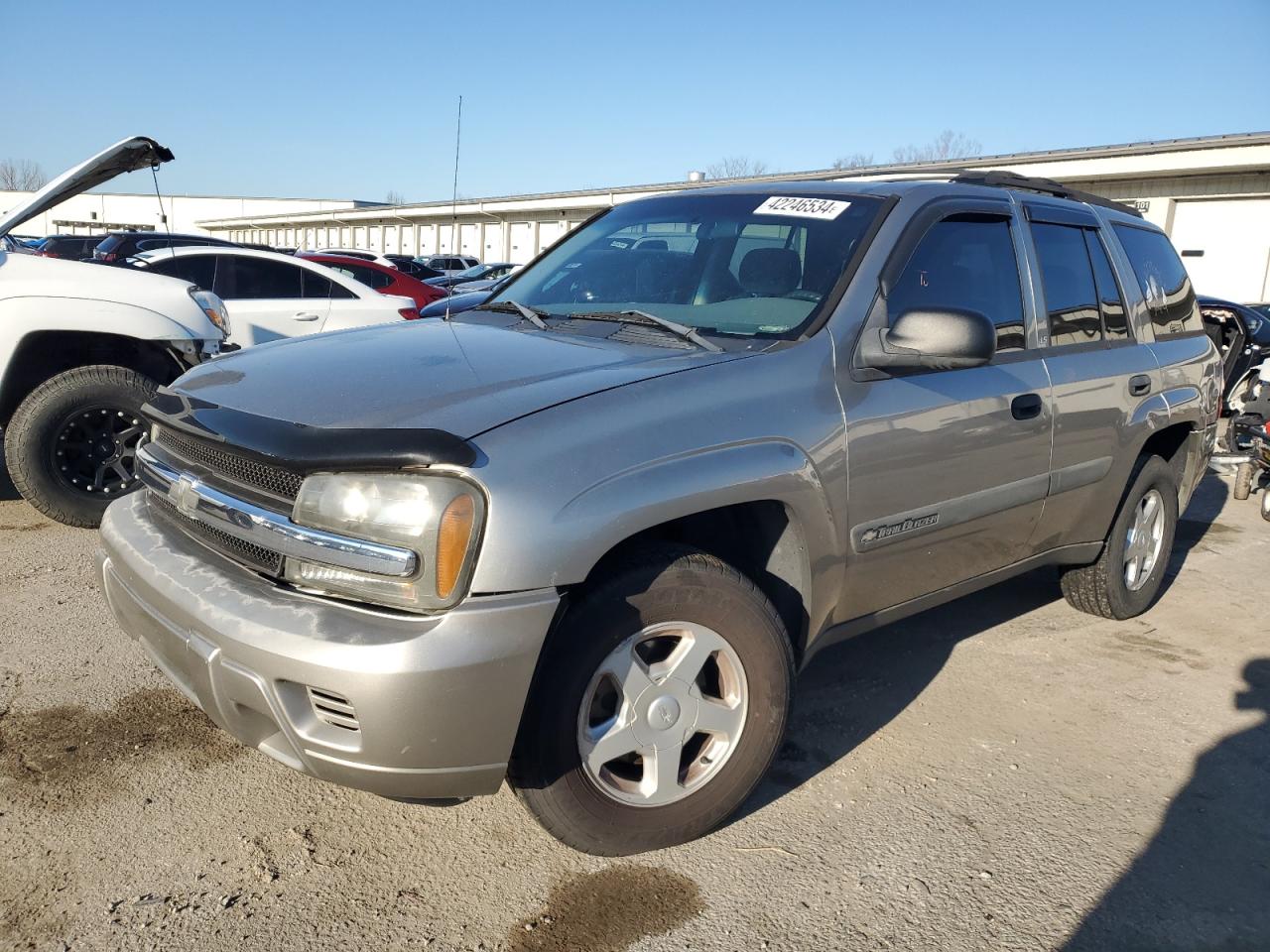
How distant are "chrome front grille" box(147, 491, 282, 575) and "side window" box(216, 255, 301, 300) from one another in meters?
6.21

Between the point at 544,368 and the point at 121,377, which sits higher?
the point at 544,368

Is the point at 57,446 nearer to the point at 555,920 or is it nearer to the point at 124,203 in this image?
the point at 555,920

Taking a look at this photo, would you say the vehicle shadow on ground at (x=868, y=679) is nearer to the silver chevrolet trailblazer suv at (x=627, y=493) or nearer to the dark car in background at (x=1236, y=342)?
the silver chevrolet trailblazer suv at (x=627, y=493)

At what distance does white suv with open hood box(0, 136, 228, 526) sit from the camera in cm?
513

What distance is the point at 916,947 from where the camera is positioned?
2.40 meters

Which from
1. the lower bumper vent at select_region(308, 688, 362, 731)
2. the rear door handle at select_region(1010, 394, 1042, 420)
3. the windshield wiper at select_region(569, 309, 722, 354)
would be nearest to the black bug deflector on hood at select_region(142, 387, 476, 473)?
the lower bumper vent at select_region(308, 688, 362, 731)

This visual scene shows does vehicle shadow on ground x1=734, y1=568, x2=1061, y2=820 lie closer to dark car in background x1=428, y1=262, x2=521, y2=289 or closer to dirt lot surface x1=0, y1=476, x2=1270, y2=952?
dirt lot surface x1=0, y1=476, x2=1270, y2=952

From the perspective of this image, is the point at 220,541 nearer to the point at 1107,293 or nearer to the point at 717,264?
the point at 717,264

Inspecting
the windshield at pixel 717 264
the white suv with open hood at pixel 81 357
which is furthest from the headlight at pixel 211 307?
the windshield at pixel 717 264

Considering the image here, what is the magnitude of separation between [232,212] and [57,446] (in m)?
87.3

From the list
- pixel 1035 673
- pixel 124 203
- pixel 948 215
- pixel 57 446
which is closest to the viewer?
pixel 948 215

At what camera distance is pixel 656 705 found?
251 cm

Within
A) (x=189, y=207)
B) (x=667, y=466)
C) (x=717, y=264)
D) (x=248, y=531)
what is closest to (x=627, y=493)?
(x=667, y=466)

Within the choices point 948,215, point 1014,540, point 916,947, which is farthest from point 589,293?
point 916,947
